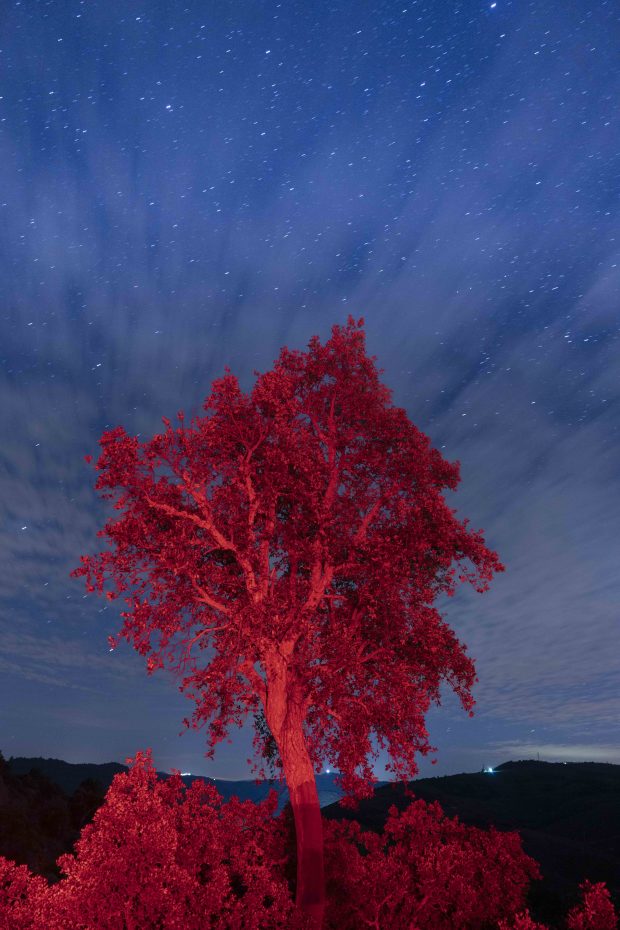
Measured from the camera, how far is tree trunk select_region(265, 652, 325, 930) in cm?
1614

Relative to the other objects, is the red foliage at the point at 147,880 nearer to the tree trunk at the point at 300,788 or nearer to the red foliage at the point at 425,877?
the tree trunk at the point at 300,788

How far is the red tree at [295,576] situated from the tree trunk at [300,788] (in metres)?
0.03

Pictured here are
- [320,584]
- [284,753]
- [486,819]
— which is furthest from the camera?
[486,819]

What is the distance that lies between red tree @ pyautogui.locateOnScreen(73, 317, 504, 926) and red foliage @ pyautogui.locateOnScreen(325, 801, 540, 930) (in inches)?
64.5

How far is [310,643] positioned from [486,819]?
14325 centimetres

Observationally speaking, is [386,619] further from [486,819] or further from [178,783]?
[486,819]

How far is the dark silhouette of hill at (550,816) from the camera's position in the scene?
303ft

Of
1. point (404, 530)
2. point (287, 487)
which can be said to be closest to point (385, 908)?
point (404, 530)

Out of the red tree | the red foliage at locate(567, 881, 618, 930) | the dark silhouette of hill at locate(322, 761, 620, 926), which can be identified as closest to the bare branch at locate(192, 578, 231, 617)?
the red tree

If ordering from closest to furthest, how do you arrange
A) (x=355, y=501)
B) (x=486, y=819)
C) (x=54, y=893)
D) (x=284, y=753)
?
1. (x=54, y=893)
2. (x=284, y=753)
3. (x=355, y=501)
4. (x=486, y=819)

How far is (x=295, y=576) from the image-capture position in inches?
761

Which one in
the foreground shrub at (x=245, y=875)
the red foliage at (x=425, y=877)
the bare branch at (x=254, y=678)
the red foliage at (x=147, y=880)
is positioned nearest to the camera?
the red foliage at (x=147, y=880)

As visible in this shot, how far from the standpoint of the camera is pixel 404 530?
19.1 metres

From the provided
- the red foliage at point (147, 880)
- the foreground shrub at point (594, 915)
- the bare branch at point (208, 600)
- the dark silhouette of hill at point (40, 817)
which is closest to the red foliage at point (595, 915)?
the foreground shrub at point (594, 915)
